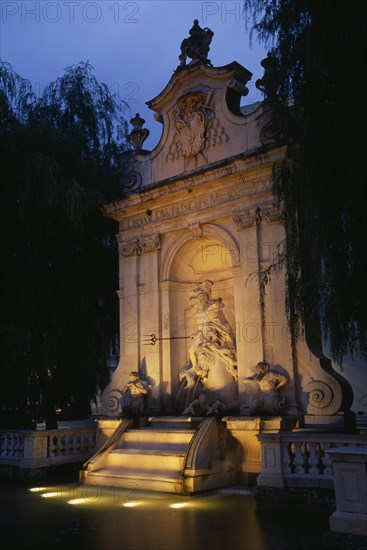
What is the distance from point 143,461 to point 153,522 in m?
2.48

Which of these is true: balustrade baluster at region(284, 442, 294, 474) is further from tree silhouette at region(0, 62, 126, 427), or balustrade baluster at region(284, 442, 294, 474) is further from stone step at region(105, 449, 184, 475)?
tree silhouette at region(0, 62, 126, 427)

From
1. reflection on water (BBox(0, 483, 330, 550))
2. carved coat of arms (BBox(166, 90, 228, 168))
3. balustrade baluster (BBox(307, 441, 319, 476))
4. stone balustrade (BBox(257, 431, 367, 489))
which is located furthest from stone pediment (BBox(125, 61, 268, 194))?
reflection on water (BBox(0, 483, 330, 550))

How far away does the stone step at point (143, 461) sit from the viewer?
8.48 meters

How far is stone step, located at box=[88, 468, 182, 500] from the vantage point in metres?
8.10

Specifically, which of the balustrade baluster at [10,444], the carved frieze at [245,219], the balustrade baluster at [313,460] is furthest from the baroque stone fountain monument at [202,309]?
the balustrade baluster at [10,444]

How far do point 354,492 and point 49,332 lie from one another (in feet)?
24.0

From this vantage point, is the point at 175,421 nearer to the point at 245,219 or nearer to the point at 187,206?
the point at 245,219

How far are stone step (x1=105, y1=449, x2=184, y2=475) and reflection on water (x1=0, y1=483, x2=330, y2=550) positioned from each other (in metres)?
0.45

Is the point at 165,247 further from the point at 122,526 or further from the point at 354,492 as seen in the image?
the point at 354,492

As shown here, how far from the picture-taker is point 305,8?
621 cm

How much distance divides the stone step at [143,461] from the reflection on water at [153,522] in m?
0.45

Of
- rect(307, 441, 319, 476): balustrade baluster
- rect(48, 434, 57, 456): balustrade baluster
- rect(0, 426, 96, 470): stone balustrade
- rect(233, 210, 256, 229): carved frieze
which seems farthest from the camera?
rect(48, 434, 57, 456): balustrade baluster

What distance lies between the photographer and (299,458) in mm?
7355

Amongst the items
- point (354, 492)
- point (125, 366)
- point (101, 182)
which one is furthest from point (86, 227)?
point (354, 492)
